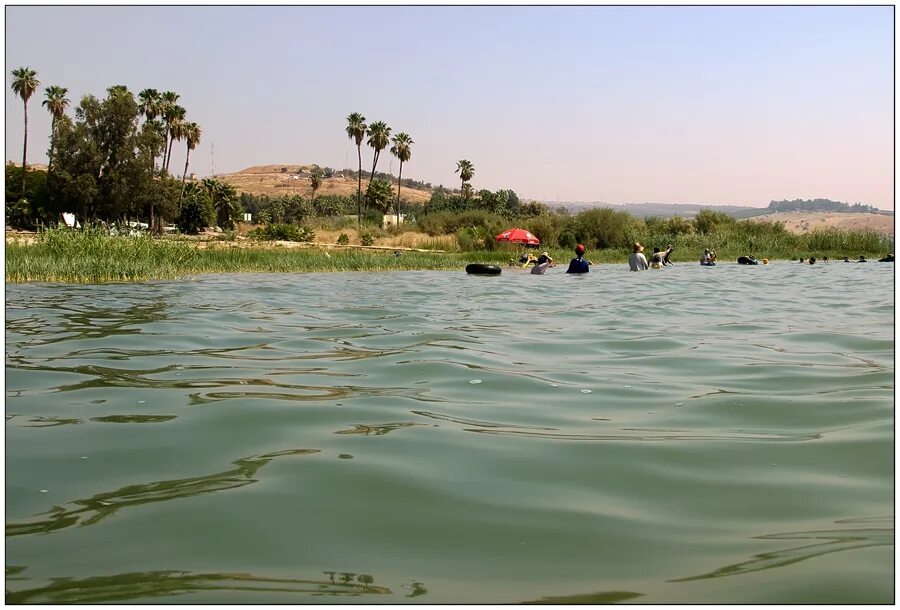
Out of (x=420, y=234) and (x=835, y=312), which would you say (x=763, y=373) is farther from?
(x=420, y=234)

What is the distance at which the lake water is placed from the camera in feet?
9.78

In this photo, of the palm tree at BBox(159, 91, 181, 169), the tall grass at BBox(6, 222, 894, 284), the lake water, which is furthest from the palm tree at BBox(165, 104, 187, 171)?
the lake water

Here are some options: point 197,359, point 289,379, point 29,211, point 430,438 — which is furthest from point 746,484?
point 29,211

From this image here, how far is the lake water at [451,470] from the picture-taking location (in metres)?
2.98

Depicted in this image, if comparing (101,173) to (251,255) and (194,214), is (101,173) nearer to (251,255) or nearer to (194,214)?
(194,214)

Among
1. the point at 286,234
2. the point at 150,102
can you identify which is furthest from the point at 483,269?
the point at 150,102

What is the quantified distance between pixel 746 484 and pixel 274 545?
2.35 meters

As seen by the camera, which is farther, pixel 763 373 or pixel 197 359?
pixel 197 359

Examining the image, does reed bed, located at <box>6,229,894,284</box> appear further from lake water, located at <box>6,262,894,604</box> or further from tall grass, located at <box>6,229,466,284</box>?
lake water, located at <box>6,262,894,604</box>

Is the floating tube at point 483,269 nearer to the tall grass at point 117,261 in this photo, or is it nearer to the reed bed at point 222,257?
the reed bed at point 222,257

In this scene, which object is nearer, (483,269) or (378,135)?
(483,269)

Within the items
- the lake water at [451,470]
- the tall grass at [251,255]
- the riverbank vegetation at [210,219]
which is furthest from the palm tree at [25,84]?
the lake water at [451,470]

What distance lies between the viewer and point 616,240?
59.3 meters

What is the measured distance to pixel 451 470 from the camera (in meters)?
4.32
